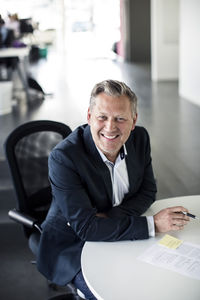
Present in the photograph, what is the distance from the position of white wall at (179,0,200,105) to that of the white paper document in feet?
19.9

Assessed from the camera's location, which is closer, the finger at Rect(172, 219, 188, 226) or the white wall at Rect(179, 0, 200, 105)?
the finger at Rect(172, 219, 188, 226)

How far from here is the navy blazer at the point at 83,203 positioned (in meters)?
1.86

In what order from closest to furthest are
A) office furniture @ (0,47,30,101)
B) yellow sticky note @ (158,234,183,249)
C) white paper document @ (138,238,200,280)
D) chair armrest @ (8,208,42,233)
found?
white paper document @ (138,238,200,280) → yellow sticky note @ (158,234,183,249) → chair armrest @ (8,208,42,233) → office furniture @ (0,47,30,101)

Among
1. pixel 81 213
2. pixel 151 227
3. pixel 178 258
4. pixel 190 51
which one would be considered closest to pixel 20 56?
pixel 190 51

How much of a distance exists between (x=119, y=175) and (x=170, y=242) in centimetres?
40

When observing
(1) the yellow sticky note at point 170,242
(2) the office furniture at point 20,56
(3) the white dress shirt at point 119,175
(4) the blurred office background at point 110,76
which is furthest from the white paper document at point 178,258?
(2) the office furniture at point 20,56

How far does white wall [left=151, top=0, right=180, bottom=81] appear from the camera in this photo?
9625 millimetres

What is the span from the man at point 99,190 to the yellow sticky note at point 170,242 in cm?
5

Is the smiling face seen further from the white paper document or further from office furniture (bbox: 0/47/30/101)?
office furniture (bbox: 0/47/30/101)

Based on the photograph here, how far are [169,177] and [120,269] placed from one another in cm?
298

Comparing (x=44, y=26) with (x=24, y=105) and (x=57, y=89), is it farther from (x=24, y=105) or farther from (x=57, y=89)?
(x=24, y=105)

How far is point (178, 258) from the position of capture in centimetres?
167

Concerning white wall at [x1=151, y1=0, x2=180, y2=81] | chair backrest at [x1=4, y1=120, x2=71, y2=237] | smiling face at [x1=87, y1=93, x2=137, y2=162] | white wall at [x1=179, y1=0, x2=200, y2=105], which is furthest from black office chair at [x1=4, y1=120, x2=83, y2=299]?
white wall at [x1=151, y1=0, x2=180, y2=81]

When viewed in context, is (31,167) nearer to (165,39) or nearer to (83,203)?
(83,203)
